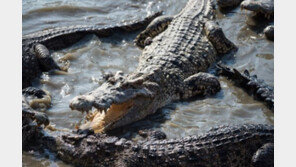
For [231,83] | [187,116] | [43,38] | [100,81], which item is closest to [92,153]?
[187,116]

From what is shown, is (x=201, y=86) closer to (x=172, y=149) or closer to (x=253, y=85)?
(x=253, y=85)

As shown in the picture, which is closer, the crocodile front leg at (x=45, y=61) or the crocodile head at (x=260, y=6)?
the crocodile front leg at (x=45, y=61)

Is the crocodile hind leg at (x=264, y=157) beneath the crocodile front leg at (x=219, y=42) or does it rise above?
beneath

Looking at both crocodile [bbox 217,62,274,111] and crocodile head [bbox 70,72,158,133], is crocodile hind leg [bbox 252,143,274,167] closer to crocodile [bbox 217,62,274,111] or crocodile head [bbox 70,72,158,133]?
crocodile [bbox 217,62,274,111]

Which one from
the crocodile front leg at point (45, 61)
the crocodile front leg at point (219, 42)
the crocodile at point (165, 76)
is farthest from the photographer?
the crocodile front leg at point (219, 42)

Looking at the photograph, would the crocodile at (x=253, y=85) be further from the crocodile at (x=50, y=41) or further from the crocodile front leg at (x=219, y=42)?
the crocodile at (x=50, y=41)

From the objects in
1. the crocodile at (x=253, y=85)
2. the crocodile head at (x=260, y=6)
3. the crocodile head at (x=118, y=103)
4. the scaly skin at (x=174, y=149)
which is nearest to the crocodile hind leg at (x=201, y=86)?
the crocodile at (x=253, y=85)

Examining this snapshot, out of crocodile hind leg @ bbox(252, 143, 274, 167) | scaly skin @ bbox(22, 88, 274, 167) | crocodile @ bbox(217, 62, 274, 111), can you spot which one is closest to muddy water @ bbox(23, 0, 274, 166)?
crocodile @ bbox(217, 62, 274, 111)

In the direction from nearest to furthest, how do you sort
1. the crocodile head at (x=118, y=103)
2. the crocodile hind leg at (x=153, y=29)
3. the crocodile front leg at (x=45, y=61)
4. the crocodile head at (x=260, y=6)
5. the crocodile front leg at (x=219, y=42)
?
the crocodile head at (x=118, y=103), the crocodile front leg at (x=45, y=61), the crocodile front leg at (x=219, y=42), the crocodile hind leg at (x=153, y=29), the crocodile head at (x=260, y=6)
